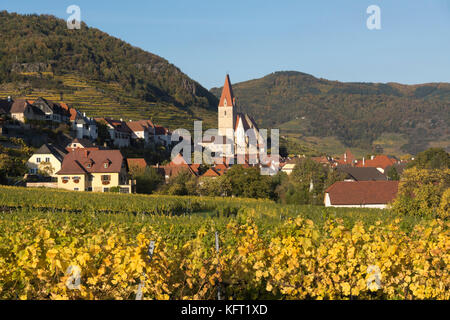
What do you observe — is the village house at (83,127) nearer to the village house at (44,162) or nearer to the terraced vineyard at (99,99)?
the village house at (44,162)

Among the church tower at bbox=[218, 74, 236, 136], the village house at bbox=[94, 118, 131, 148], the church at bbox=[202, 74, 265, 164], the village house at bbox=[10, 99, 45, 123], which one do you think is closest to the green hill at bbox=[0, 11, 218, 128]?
the church tower at bbox=[218, 74, 236, 136]

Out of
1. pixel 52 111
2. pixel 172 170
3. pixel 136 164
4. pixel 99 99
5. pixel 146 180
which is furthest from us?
pixel 99 99

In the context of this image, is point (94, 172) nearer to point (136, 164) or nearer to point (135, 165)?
point (135, 165)

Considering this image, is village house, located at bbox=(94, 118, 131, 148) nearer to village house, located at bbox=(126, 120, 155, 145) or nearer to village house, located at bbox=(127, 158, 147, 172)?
village house, located at bbox=(126, 120, 155, 145)

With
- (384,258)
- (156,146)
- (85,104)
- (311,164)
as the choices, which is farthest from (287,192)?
(85,104)

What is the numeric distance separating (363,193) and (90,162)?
99.9ft

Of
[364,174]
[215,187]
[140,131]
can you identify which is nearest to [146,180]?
[215,187]

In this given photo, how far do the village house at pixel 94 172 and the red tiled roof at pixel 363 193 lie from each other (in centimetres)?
2280

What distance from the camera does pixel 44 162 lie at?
50250mm

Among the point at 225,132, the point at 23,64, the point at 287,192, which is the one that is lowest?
the point at 287,192

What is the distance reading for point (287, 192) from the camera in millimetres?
54406

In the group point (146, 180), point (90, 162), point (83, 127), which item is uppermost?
point (83, 127)
